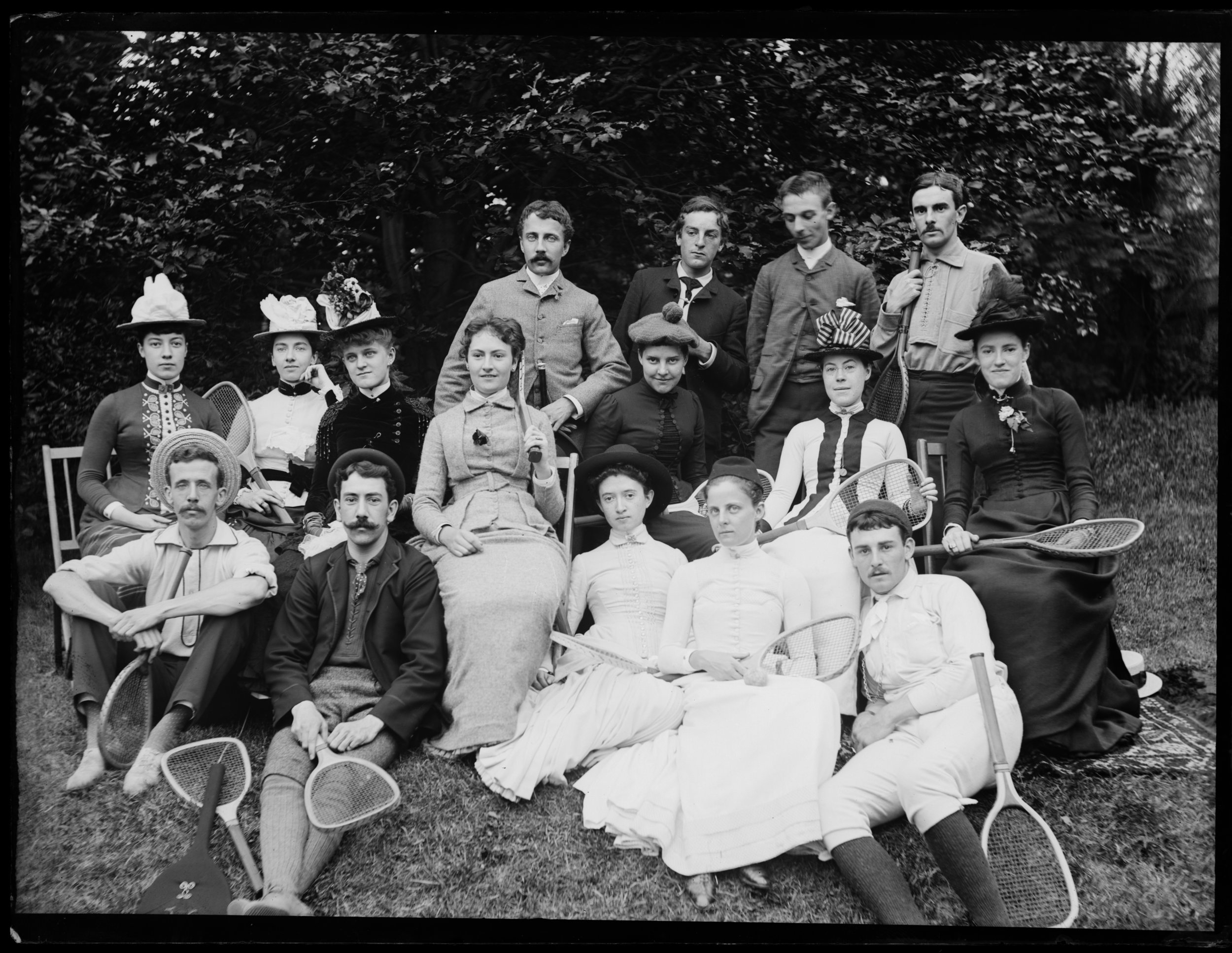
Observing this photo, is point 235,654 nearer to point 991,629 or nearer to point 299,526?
point 299,526

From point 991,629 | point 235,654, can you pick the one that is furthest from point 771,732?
point 235,654

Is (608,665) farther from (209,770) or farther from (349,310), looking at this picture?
(349,310)

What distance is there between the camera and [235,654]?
6.28m

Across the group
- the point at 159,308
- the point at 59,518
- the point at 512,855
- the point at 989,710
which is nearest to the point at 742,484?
the point at 989,710

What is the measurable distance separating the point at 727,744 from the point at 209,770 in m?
2.34

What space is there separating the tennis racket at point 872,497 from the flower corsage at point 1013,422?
1.59 ft

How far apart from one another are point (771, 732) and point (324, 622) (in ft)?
7.02

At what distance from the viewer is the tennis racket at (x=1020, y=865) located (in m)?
5.77

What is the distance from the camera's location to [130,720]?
6.31 m

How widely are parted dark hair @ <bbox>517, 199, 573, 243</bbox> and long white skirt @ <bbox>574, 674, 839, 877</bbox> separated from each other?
9.43 feet

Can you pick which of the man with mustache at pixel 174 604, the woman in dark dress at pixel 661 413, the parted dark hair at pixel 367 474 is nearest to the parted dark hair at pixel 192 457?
the man with mustache at pixel 174 604

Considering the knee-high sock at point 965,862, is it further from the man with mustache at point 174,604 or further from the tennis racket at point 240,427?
the tennis racket at point 240,427

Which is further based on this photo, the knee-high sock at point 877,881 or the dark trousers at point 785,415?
the dark trousers at point 785,415

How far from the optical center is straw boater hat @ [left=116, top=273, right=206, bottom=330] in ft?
24.0
